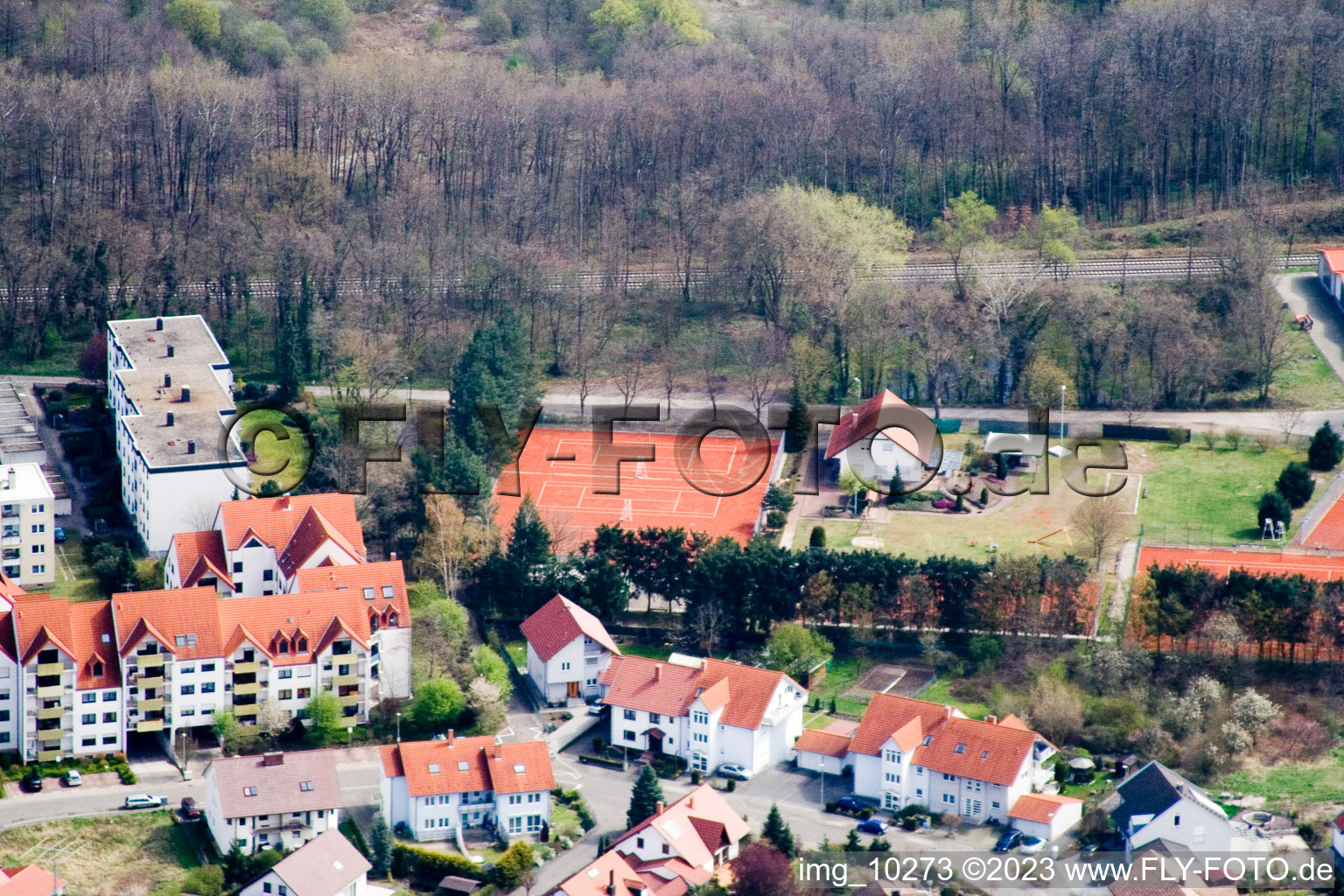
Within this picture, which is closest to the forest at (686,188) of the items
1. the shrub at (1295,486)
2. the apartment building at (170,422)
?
the apartment building at (170,422)

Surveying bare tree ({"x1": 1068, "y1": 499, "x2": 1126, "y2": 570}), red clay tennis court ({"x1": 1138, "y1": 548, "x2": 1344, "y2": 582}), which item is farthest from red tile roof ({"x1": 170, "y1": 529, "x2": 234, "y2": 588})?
red clay tennis court ({"x1": 1138, "y1": 548, "x2": 1344, "y2": 582})

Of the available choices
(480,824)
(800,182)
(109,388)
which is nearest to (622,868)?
(480,824)

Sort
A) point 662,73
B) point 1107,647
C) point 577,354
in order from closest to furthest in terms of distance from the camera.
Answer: point 1107,647
point 577,354
point 662,73

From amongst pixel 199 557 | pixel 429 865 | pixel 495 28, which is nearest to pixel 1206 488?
pixel 429 865

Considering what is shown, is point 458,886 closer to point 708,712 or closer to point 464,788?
point 464,788

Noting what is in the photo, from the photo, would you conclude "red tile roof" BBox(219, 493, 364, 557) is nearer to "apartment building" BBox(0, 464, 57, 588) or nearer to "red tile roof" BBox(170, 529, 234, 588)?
"red tile roof" BBox(170, 529, 234, 588)

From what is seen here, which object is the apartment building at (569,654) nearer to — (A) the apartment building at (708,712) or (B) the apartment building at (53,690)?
(A) the apartment building at (708,712)

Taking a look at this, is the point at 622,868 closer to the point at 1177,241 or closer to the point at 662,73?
the point at 1177,241
